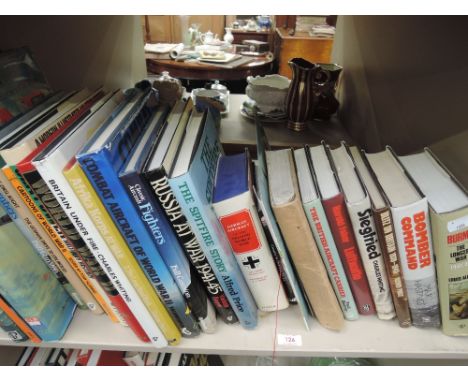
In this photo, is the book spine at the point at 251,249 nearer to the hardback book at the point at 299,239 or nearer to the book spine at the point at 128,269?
the hardback book at the point at 299,239

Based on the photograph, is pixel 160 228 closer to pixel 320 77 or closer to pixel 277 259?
pixel 277 259

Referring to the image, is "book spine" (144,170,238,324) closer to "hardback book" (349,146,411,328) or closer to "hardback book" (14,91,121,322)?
"hardback book" (14,91,121,322)

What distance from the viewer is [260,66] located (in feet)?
6.46

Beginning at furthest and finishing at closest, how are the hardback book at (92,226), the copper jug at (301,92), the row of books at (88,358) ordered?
the copper jug at (301,92)
the row of books at (88,358)
the hardback book at (92,226)

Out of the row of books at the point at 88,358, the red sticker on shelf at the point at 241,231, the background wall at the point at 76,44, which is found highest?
the background wall at the point at 76,44

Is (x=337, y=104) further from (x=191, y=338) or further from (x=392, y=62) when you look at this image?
(x=191, y=338)

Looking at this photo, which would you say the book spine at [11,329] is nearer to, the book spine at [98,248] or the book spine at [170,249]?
the book spine at [98,248]

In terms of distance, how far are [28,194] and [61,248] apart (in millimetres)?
102

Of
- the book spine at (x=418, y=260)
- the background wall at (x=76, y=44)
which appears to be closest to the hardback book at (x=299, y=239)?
the book spine at (x=418, y=260)

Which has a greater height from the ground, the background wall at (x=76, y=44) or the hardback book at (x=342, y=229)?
the background wall at (x=76, y=44)

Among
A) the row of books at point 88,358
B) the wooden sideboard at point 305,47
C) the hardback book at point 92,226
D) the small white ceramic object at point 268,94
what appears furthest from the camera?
the wooden sideboard at point 305,47

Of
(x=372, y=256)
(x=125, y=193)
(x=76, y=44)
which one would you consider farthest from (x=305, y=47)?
(x=125, y=193)

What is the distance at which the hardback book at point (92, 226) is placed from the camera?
34 cm

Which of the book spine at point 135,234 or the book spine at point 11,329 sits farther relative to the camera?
the book spine at point 11,329
